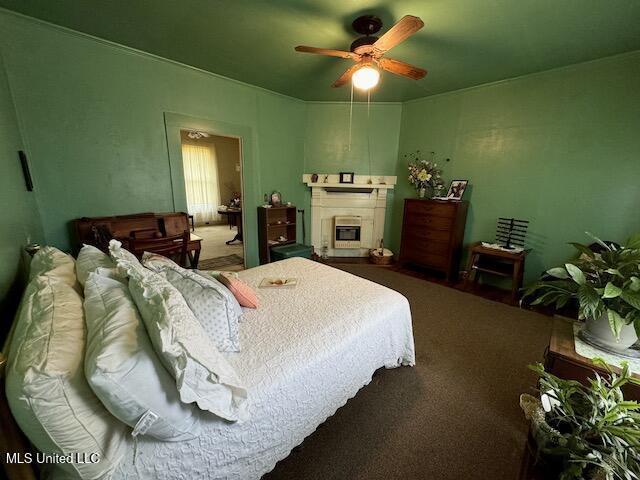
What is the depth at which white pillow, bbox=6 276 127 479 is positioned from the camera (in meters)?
0.59

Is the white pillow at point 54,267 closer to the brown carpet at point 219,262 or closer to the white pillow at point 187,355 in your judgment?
the white pillow at point 187,355

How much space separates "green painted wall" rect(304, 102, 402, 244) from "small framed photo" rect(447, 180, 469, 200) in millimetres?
1047

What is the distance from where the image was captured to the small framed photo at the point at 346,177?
170 inches

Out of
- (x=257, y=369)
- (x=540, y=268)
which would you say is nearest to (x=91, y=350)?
(x=257, y=369)

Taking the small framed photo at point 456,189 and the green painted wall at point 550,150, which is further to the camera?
the small framed photo at point 456,189

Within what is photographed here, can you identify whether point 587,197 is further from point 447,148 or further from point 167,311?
point 167,311

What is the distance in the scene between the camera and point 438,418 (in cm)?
148

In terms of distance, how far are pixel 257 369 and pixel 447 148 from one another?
3942 mm

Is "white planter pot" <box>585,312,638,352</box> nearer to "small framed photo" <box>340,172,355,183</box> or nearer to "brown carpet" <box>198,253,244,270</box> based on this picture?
"small framed photo" <box>340,172,355,183</box>

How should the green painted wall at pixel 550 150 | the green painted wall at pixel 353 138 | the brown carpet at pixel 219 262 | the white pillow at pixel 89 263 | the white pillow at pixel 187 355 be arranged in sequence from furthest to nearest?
the green painted wall at pixel 353 138 → the brown carpet at pixel 219 262 → the green painted wall at pixel 550 150 → the white pillow at pixel 89 263 → the white pillow at pixel 187 355

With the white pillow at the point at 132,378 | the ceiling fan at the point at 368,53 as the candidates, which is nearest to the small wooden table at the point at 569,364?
the white pillow at the point at 132,378

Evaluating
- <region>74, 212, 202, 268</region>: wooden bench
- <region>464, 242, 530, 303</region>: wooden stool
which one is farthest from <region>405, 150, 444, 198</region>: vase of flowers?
<region>74, 212, 202, 268</region>: wooden bench

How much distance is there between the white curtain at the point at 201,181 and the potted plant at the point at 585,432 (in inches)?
289
